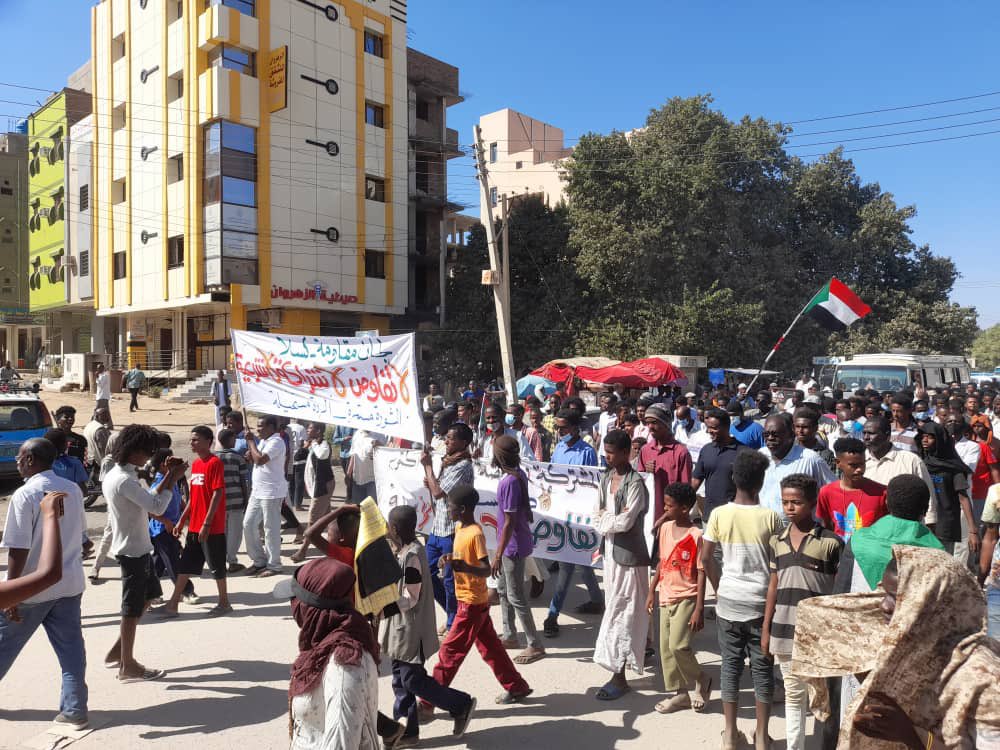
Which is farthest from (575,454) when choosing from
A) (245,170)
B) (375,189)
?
(375,189)

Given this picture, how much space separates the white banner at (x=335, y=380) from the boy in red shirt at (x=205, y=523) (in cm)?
82

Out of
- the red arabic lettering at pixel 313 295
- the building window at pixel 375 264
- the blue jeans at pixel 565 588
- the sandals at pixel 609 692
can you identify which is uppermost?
the building window at pixel 375 264

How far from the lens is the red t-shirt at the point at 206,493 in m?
6.34

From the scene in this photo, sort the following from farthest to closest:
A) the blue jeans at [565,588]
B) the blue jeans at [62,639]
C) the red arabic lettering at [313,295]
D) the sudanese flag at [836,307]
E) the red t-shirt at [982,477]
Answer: the red arabic lettering at [313,295], the sudanese flag at [836,307], the red t-shirt at [982,477], the blue jeans at [565,588], the blue jeans at [62,639]

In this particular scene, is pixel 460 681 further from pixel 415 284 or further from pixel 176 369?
pixel 415 284

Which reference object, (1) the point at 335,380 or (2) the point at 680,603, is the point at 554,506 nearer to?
(2) the point at 680,603

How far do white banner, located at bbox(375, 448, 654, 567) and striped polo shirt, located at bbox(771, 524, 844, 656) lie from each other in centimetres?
202

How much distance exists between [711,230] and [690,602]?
26.4 meters

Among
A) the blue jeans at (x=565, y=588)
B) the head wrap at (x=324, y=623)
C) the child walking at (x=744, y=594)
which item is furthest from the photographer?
the blue jeans at (x=565, y=588)

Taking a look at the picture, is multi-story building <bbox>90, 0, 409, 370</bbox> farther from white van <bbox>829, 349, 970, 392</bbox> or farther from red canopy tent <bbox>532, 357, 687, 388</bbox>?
white van <bbox>829, 349, 970, 392</bbox>

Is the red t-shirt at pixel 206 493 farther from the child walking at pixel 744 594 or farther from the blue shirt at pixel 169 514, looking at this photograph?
the child walking at pixel 744 594

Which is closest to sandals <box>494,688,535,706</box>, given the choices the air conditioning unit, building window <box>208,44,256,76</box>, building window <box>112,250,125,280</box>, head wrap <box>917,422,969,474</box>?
head wrap <box>917,422,969,474</box>

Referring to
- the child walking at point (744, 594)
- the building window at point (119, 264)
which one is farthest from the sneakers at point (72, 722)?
the building window at point (119, 264)

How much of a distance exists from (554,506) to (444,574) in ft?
6.31
